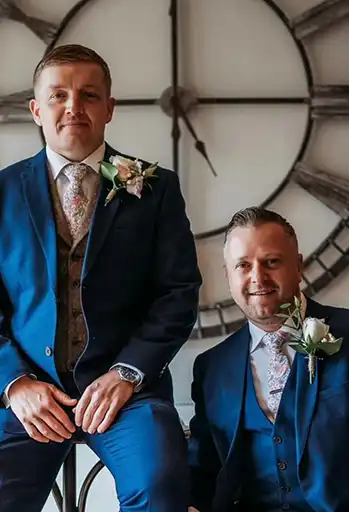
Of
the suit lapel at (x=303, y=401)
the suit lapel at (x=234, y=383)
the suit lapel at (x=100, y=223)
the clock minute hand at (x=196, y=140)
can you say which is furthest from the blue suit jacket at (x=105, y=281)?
the clock minute hand at (x=196, y=140)

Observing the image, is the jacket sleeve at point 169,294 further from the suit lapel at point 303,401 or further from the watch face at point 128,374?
the suit lapel at point 303,401

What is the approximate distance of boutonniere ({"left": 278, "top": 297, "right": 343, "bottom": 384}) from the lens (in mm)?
1238

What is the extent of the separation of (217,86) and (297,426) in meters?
0.89

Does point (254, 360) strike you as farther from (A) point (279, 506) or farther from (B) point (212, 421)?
(A) point (279, 506)

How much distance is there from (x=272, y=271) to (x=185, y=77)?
68cm

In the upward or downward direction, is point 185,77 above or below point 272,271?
above

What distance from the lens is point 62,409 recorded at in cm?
122

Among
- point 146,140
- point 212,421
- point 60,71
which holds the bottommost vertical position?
point 212,421

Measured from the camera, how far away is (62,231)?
130 centimetres

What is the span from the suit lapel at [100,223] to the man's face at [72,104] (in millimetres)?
88

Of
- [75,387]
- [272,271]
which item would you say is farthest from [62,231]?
[272,271]

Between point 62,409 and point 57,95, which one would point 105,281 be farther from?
point 57,95

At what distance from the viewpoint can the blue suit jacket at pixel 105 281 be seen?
4.15ft

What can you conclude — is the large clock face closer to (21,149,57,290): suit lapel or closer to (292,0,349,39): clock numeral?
(292,0,349,39): clock numeral
